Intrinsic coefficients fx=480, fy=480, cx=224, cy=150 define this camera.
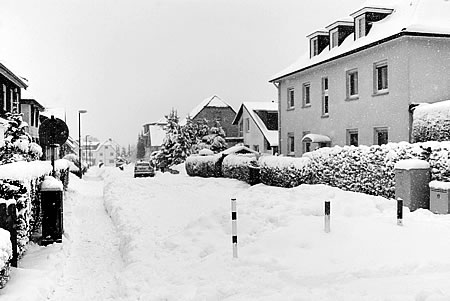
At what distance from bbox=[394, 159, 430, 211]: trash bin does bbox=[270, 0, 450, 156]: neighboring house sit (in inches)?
324

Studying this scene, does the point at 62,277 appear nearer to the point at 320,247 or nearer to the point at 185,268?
the point at 185,268

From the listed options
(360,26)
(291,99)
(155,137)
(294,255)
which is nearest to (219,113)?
(155,137)


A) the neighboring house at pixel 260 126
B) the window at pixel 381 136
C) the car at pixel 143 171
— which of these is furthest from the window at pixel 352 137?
the car at pixel 143 171

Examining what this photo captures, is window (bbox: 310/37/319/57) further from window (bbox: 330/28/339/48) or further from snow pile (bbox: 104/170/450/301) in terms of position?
snow pile (bbox: 104/170/450/301)

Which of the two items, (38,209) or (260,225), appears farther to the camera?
(38,209)

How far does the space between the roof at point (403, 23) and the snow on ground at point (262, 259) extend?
11281 mm

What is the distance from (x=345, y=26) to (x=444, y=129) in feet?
43.8

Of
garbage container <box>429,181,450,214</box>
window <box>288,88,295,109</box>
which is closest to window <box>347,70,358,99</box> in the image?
window <box>288,88,295,109</box>

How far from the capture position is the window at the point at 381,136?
20938mm

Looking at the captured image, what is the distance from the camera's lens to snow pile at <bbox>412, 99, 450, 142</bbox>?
13125mm

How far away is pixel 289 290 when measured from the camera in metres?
5.50

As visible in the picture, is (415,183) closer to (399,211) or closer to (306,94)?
(399,211)

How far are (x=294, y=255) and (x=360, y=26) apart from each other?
61.2 feet

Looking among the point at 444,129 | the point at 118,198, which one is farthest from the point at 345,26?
the point at 118,198
